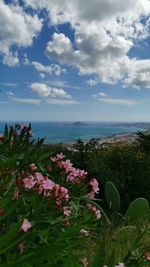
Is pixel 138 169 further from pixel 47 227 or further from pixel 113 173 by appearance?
pixel 47 227

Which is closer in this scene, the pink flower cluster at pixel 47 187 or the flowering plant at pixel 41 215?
the flowering plant at pixel 41 215

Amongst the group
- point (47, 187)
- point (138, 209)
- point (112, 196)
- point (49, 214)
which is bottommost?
point (138, 209)

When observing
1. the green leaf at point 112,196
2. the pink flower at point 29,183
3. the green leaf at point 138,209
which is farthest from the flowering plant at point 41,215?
the green leaf at point 112,196

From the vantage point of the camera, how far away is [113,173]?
9266 mm

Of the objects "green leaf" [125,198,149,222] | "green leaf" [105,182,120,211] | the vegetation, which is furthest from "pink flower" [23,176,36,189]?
"green leaf" [105,182,120,211]

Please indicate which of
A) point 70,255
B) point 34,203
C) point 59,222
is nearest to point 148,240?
point 59,222

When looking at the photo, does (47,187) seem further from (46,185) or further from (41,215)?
(41,215)

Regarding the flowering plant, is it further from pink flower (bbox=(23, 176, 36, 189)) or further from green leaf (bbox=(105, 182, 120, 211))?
green leaf (bbox=(105, 182, 120, 211))

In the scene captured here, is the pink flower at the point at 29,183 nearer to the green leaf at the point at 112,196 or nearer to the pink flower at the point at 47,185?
the pink flower at the point at 47,185

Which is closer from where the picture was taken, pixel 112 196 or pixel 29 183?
pixel 29 183

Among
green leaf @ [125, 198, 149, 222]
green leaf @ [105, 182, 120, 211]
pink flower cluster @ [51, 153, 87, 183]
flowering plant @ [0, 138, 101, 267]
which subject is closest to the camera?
flowering plant @ [0, 138, 101, 267]

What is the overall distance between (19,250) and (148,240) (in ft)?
11.4

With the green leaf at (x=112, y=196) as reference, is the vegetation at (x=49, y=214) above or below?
above

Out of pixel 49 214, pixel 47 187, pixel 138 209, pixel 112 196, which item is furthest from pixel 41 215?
pixel 112 196
